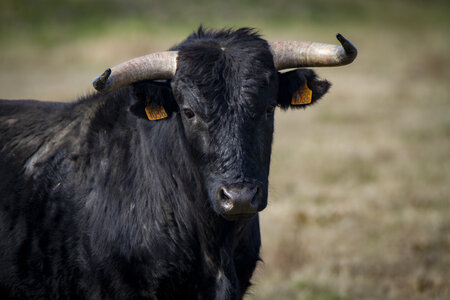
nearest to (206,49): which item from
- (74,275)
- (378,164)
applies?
(74,275)

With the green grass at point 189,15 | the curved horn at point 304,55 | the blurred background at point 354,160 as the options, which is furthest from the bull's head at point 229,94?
the green grass at point 189,15

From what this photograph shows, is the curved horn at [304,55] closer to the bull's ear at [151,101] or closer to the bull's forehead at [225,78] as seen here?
the bull's forehead at [225,78]

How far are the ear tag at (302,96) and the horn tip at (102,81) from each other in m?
1.47

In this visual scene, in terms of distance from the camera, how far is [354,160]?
1100cm

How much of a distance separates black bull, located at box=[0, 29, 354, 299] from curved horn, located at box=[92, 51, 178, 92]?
0.08 metres

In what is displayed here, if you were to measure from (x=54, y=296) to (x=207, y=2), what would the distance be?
47.6 m

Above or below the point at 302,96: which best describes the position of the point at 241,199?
below

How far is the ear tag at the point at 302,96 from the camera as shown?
14.7 ft

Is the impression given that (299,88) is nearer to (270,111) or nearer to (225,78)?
(270,111)

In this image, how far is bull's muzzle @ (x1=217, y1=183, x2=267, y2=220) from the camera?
365 cm

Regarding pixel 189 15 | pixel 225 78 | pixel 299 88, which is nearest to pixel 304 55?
pixel 299 88

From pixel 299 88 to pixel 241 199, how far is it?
4.05 ft

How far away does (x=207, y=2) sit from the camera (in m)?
49.8

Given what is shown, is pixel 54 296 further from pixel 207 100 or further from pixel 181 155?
pixel 207 100
